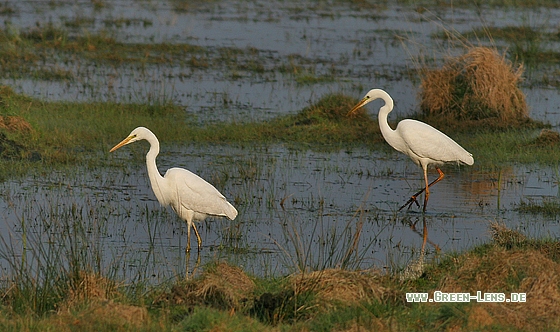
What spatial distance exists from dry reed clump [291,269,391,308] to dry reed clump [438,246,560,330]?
0.53m

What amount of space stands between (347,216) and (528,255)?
3.30m

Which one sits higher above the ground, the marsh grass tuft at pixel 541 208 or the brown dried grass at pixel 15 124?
the brown dried grass at pixel 15 124

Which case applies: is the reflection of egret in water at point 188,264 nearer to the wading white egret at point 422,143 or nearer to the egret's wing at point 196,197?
the egret's wing at point 196,197

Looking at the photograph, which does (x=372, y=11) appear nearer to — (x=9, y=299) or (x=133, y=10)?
(x=133, y=10)

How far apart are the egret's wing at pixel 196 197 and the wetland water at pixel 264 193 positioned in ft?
0.77

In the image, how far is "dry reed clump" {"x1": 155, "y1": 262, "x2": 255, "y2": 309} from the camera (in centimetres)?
566

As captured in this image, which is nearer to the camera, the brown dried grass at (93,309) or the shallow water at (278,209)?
the brown dried grass at (93,309)

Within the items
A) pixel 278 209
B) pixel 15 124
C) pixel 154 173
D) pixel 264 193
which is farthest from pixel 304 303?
pixel 15 124

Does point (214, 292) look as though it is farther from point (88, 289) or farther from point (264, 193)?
point (264, 193)

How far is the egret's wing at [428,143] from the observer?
10633 millimetres

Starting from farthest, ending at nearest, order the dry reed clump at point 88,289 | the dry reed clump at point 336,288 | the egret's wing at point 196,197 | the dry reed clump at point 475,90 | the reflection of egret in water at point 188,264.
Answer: the dry reed clump at point 475,90, the egret's wing at point 196,197, the reflection of egret in water at point 188,264, the dry reed clump at point 336,288, the dry reed clump at point 88,289

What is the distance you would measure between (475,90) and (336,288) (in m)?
9.21

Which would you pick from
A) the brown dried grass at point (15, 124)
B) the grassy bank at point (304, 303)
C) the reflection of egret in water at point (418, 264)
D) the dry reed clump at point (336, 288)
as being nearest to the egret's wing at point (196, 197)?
the reflection of egret in water at point (418, 264)

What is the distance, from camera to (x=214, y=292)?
18.7 feet
